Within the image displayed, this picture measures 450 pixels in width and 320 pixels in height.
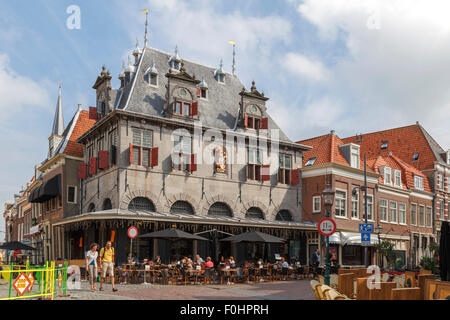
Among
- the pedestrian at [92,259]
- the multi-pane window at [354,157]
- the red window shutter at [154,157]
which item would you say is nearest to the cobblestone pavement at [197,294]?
the pedestrian at [92,259]

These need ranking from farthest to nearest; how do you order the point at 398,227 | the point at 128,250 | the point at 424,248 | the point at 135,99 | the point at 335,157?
the point at 424,248 < the point at 398,227 < the point at 335,157 < the point at 135,99 < the point at 128,250

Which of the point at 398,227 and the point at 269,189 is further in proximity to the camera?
the point at 398,227

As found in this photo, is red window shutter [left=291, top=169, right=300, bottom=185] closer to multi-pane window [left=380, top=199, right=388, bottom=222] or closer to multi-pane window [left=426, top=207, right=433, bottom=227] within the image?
multi-pane window [left=380, top=199, right=388, bottom=222]

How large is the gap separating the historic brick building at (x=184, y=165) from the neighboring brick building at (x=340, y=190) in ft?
3.31

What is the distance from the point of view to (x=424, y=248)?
4225 cm

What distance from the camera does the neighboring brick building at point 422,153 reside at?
4384 centimetres

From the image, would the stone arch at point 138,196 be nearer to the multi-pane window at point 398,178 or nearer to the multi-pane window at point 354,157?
the multi-pane window at point 354,157

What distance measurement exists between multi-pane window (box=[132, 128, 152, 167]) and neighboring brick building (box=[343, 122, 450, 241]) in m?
27.3

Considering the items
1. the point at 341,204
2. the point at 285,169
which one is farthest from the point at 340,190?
the point at 285,169

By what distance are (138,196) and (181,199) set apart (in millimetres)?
2621

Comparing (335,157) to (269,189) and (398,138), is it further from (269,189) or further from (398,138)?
(398,138)

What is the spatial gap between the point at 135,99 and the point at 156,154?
11.7ft

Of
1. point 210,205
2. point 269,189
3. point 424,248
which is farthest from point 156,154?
point 424,248

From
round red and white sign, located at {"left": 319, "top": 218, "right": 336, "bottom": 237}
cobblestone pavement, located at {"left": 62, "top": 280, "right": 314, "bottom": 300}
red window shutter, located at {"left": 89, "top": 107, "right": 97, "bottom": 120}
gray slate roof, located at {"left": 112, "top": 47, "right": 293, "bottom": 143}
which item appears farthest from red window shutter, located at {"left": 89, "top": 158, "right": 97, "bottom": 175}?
round red and white sign, located at {"left": 319, "top": 218, "right": 336, "bottom": 237}
